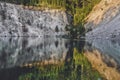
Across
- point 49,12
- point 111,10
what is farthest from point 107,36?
point 49,12

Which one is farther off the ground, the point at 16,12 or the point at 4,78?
the point at 16,12

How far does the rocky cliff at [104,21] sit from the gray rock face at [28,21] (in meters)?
14.3

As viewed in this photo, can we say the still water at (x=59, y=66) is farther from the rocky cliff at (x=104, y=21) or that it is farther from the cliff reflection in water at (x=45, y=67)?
the rocky cliff at (x=104, y=21)

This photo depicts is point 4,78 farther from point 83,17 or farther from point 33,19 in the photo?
point 83,17

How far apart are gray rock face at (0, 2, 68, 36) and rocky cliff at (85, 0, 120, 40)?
14.3m

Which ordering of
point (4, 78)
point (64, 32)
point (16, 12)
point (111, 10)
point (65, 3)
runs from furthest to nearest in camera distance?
point (65, 3) < point (64, 32) < point (16, 12) < point (111, 10) < point (4, 78)

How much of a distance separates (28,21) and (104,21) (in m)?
30.0

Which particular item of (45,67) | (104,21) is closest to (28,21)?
(104,21)

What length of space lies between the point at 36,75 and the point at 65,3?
415 ft

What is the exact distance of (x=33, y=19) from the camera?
133 m

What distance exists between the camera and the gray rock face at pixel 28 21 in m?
118

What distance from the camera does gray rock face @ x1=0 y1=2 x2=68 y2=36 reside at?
118 m

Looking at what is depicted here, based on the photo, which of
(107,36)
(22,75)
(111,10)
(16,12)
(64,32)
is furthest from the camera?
(64,32)

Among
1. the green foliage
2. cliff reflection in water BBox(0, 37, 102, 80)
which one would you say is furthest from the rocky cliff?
cliff reflection in water BBox(0, 37, 102, 80)
